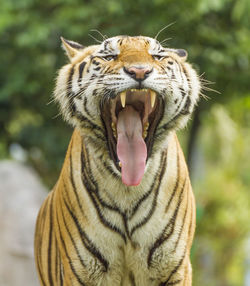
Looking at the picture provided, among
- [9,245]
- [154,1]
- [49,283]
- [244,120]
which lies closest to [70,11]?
[154,1]

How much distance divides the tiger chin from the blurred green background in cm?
199

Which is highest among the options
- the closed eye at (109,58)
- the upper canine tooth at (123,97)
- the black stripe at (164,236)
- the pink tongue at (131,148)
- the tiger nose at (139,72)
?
the closed eye at (109,58)

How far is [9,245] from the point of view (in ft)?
26.3

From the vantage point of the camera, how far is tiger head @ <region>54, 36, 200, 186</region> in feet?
11.6

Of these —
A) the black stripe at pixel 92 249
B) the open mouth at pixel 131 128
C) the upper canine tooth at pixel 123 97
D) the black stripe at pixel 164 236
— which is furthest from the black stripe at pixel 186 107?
the black stripe at pixel 92 249

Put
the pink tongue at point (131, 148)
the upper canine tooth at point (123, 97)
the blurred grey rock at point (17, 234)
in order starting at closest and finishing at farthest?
the upper canine tooth at point (123, 97), the pink tongue at point (131, 148), the blurred grey rock at point (17, 234)

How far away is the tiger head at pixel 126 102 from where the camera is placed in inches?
139

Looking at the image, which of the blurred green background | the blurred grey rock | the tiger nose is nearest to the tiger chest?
the tiger nose

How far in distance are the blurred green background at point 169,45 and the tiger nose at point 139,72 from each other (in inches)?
100

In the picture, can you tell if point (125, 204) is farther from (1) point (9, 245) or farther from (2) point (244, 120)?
(2) point (244, 120)

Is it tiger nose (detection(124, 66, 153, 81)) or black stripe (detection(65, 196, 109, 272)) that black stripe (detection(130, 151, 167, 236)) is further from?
tiger nose (detection(124, 66, 153, 81))

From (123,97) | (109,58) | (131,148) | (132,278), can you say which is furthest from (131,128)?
(132,278)

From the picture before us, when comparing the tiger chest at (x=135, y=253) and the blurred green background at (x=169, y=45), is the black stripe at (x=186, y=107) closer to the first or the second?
the tiger chest at (x=135, y=253)

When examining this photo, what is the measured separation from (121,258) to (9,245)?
4508mm
